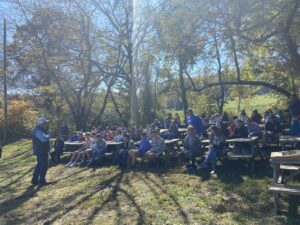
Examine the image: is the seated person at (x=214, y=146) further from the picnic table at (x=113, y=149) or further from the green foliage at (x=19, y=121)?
the green foliage at (x=19, y=121)

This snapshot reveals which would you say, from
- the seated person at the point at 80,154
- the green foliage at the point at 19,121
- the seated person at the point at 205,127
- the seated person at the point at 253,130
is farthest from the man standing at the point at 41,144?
the green foliage at the point at 19,121

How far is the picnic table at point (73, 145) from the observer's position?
1548cm

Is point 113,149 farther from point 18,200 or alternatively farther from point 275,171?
point 275,171

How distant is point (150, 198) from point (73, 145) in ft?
27.5

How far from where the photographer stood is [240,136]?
10938mm

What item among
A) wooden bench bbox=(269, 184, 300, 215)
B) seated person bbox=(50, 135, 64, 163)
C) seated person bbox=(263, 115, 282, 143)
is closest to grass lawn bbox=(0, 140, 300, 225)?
wooden bench bbox=(269, 184, 300, 215)

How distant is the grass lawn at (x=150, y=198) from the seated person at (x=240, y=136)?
40 centimetres

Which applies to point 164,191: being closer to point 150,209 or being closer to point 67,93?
point 150,209

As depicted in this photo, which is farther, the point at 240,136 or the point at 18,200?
the point at 240,136

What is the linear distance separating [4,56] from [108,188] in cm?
1817

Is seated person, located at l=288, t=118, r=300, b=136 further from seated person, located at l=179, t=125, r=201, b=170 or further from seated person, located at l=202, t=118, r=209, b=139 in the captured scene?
seated person, located at l=202, t=118, r=209, b=139

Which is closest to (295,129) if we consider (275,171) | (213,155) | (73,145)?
(213,155)

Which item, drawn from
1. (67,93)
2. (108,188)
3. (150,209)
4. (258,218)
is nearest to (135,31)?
(67,93)

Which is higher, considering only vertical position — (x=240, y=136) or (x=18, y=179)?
(x=240, y=136)
